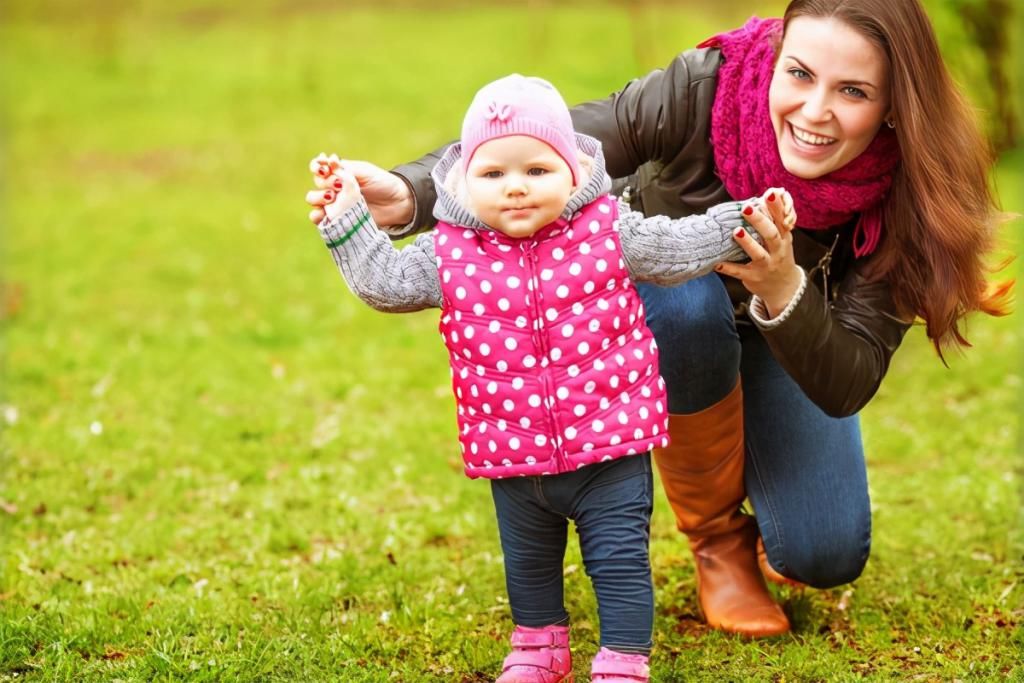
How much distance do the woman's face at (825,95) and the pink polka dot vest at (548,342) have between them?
24.1 inches

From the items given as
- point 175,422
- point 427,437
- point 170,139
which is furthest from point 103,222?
point 427,437

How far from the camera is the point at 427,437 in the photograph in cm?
578

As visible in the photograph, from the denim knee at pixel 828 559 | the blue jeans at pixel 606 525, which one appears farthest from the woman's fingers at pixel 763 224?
the denim knee at pixel 828 559

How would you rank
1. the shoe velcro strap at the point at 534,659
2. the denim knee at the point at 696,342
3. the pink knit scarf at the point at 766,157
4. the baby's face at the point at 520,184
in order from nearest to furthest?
the baby's face at the point at 520,184 < the shoe velcro strap at the point at 534,659 < the pink knit scarf at the point at 766,157 < the denim knee at the point at 696,342

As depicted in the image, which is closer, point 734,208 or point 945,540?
point 734,208

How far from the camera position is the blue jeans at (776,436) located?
147 inches

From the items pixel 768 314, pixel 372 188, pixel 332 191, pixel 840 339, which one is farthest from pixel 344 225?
pixel 840 339

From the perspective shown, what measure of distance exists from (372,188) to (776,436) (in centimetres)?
148

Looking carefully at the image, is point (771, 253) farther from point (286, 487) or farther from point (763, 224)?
point (286, 487)

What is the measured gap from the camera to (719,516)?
13.0ft

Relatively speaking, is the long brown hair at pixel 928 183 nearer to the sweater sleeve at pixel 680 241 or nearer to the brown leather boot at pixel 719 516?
the sweater sleeve at pixel 680 241

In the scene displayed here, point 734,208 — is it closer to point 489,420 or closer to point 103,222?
point 489,420

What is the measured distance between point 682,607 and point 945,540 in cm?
113

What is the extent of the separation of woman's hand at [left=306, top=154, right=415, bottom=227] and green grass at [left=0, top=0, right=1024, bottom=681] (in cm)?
121
